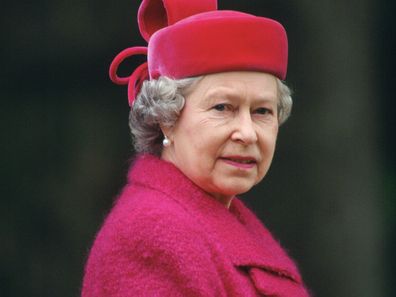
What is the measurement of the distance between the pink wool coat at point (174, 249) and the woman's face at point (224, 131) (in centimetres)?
7

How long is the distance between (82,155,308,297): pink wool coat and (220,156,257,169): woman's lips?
0.14 metres

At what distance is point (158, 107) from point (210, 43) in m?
0.28

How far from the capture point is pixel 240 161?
3.48m

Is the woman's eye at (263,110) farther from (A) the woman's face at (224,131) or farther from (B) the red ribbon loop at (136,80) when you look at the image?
(B) the red ribbon loop at (136,80)

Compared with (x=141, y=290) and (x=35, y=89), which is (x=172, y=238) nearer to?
(x=141, y=290)

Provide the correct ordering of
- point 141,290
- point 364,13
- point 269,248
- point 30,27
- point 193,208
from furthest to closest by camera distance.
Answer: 1. point 364,13
2. point 30,27
3. point 269,248
4. point 193,208
5. point 141,290

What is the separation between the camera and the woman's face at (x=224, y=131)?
3432 mm

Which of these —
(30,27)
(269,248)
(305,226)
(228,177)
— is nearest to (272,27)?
(228,177)

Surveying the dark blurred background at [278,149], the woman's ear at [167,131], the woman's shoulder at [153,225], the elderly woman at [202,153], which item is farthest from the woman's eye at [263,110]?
the dark blurred background at [278,149]

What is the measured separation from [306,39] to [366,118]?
0.57 meters

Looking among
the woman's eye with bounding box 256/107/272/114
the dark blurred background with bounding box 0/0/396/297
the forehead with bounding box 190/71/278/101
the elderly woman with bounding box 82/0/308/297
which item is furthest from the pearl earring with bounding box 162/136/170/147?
the dark blurred background with bounding box 0/0/396/297

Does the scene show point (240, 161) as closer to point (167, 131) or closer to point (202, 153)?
point (202, 153)

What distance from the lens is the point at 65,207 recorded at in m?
5.67

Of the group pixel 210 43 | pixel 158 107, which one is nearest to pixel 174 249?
pixel 158 107
